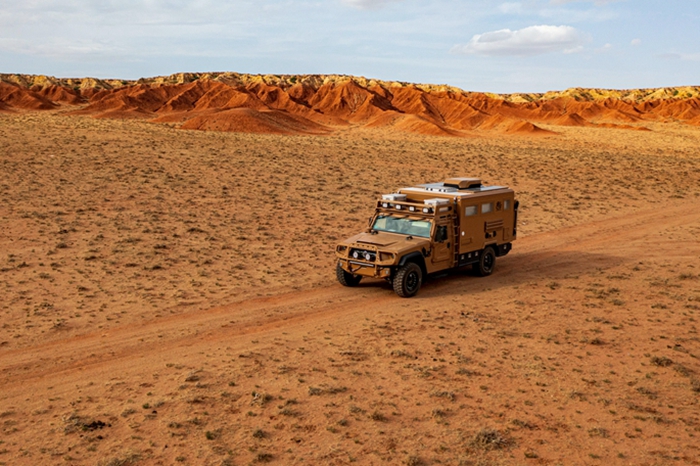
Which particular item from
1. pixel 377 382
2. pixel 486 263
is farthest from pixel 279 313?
pixel 486 263

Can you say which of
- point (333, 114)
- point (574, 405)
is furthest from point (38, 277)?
point (333, 114)

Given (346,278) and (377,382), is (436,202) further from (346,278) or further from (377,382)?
(377,382)

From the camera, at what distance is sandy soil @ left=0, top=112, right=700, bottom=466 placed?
10.2 m

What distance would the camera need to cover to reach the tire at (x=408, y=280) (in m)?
16.7

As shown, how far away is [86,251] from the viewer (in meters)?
21.5

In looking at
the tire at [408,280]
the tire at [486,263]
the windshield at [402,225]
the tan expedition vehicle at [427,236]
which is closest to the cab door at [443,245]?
the tan expedition vehicle at [427,236]

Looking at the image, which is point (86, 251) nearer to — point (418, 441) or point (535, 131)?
point (418, 441)

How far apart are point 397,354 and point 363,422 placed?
284cm

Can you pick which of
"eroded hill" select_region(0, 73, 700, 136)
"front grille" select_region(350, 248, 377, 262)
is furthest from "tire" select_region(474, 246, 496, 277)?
"eroded hill" select_region(0, 73, 700, 136)

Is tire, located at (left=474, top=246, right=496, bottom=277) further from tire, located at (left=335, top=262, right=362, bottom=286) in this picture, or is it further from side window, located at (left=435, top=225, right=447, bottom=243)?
tire, located at (left=335, top=262, right=362, bottom=286)

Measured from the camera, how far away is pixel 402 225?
58.9 ft

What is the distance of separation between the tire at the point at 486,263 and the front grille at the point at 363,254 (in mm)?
3941

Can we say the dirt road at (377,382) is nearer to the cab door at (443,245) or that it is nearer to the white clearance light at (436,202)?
the cab door at (443,245)

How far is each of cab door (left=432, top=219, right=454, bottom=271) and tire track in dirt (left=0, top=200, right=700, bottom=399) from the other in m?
0.80
